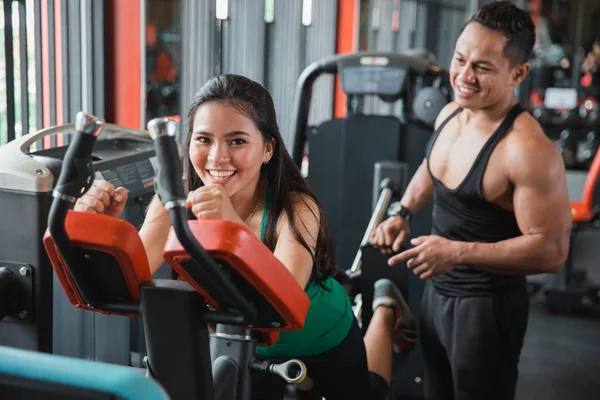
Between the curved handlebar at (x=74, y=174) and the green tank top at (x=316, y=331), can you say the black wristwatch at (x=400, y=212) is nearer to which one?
the green tank top at (x=316, y=331)

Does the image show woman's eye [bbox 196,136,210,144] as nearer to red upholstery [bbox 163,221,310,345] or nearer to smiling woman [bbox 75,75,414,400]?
smiling woman [bbox 75,75,414,400]

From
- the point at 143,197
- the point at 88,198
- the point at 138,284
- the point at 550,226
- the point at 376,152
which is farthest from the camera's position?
the point at 376,152

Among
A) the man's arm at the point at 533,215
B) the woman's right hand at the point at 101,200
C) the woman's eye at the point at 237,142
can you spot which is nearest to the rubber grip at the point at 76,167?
the woman's right hand at the point at 101,200

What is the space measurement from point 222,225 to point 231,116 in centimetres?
46

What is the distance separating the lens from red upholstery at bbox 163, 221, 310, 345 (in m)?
0.94

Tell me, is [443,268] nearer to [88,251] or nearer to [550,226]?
[550,226]

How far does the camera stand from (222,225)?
0.95 metres

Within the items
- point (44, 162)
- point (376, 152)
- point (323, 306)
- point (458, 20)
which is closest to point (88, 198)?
point (44, 162)

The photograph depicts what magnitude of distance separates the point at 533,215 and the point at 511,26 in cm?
51

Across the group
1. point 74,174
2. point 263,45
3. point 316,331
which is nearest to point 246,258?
point 74,174

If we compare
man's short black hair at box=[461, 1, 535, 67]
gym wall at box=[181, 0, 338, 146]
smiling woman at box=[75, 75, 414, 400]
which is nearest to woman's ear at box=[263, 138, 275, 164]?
smiling woman at box=[75, 75, 414, 400]

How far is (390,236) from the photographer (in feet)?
6.92

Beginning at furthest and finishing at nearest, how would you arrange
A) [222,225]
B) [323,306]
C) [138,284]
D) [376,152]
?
[376,152], [323,306], [138,284], [222,225]

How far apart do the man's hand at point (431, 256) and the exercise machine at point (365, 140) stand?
3.54ft
